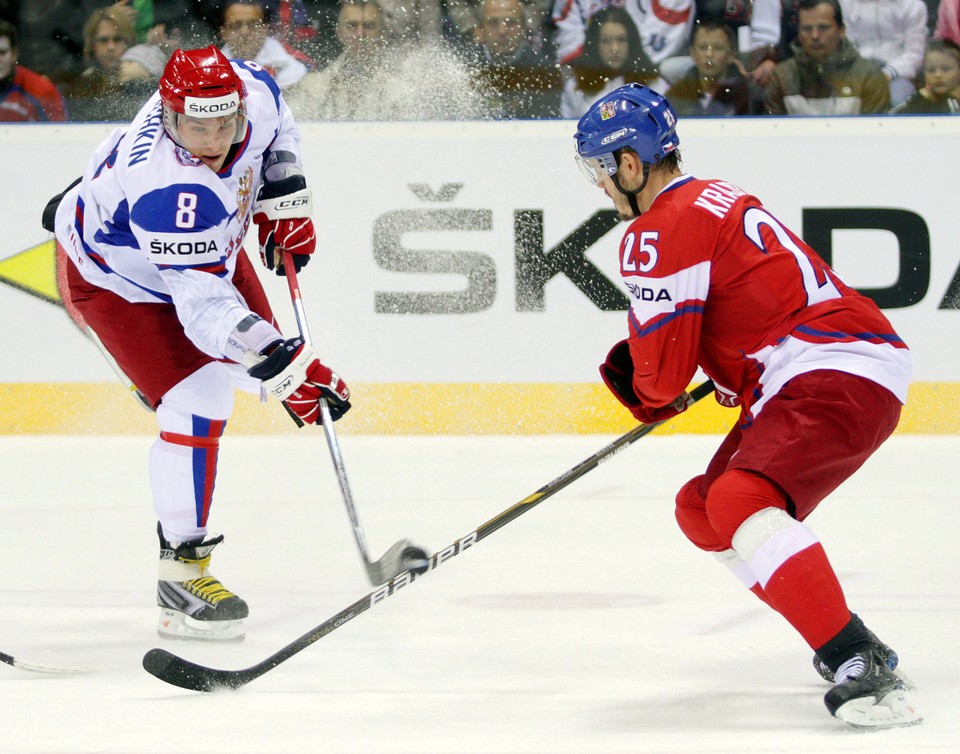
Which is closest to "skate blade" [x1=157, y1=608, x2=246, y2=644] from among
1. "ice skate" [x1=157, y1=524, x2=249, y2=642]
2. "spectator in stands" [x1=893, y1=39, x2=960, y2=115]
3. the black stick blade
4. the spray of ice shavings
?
"ice skate" [x1=157, y1=524, x2=249, y2=642]

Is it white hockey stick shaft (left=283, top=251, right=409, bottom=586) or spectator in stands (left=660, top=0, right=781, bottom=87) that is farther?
spectator in stands (left=660, top=0, right=781, bottom=87)

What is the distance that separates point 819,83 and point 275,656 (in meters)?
3.40

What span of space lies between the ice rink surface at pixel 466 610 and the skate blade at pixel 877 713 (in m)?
0.02

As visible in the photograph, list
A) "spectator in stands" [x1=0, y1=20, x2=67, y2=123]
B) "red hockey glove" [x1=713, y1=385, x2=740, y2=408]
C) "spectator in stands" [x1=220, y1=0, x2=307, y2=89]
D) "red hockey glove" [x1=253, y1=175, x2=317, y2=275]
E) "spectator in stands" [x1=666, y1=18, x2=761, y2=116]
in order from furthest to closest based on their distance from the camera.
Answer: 1. "spectator in stands" [x1=220, y1=0, x2=307, y2=89]
2. "spectator in stands" [x1=0, y1=20, x2=67, y2=123]
3. "spectator in stands" [x1=666, y1=18, x2=761, y2=116]
4. "red hockey glove" [x1=253, y1=175, x2=317, y2=275]
5. "red hockey glove" [x1=713, y1=385, x2=740, y2=408]

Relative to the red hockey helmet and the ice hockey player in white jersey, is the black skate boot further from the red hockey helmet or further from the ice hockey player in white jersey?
the red hockey helmet

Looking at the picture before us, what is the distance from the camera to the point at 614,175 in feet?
7.52

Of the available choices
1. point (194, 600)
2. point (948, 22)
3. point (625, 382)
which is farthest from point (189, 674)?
point (948, 22)

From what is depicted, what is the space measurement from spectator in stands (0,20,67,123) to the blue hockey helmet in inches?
131

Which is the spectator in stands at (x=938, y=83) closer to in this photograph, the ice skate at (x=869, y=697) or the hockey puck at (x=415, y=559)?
the hockey puck at (x=415, y=559)

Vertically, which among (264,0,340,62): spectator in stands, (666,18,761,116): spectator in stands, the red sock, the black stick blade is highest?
(264,0,340,62): spectator in stands

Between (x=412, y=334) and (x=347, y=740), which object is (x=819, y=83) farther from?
(x=347, y=740)

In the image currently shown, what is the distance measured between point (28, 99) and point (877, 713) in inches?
160

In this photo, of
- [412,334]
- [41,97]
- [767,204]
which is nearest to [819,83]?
[767,204]

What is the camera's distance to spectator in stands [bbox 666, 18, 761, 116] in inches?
194
